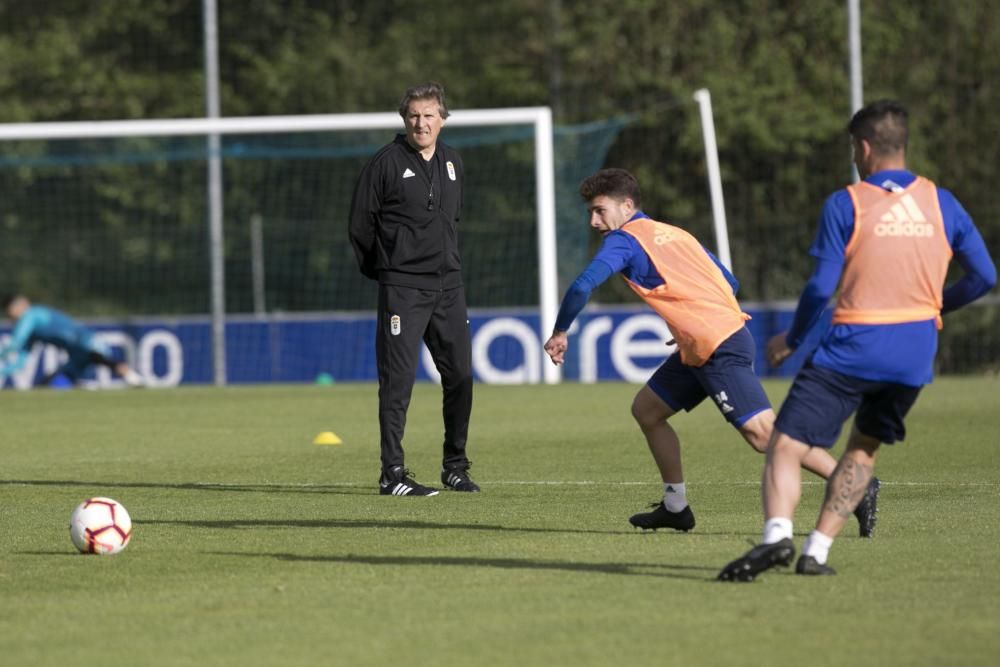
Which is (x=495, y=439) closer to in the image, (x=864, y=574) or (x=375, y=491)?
(x=375, y=491)

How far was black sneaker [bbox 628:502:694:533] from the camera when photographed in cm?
833

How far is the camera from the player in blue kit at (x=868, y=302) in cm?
655

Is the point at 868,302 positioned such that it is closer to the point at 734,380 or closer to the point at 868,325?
the point at 868,325

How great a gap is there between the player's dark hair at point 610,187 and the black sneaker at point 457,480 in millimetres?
2821

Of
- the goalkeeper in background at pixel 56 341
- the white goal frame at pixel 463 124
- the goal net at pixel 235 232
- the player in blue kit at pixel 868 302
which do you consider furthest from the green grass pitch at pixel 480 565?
the goal net at pixel 235 232

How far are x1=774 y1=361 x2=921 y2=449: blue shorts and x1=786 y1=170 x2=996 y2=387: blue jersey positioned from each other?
0.04m

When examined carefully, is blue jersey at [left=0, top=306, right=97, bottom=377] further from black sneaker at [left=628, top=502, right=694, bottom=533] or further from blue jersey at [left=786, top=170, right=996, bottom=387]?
blue jersey at [left=786, top=170, right=996, bottom=387]

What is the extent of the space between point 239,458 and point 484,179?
703 inches

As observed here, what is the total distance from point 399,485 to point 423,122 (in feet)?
6.95

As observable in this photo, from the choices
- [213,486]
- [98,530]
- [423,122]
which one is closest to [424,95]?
[423,122]

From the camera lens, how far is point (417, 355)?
1062 cm

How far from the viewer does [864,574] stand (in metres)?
6.90

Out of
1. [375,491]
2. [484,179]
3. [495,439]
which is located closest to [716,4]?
[484,179]

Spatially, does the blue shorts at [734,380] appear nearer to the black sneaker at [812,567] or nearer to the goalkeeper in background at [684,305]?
the goalkeeper in background at [684,305]
